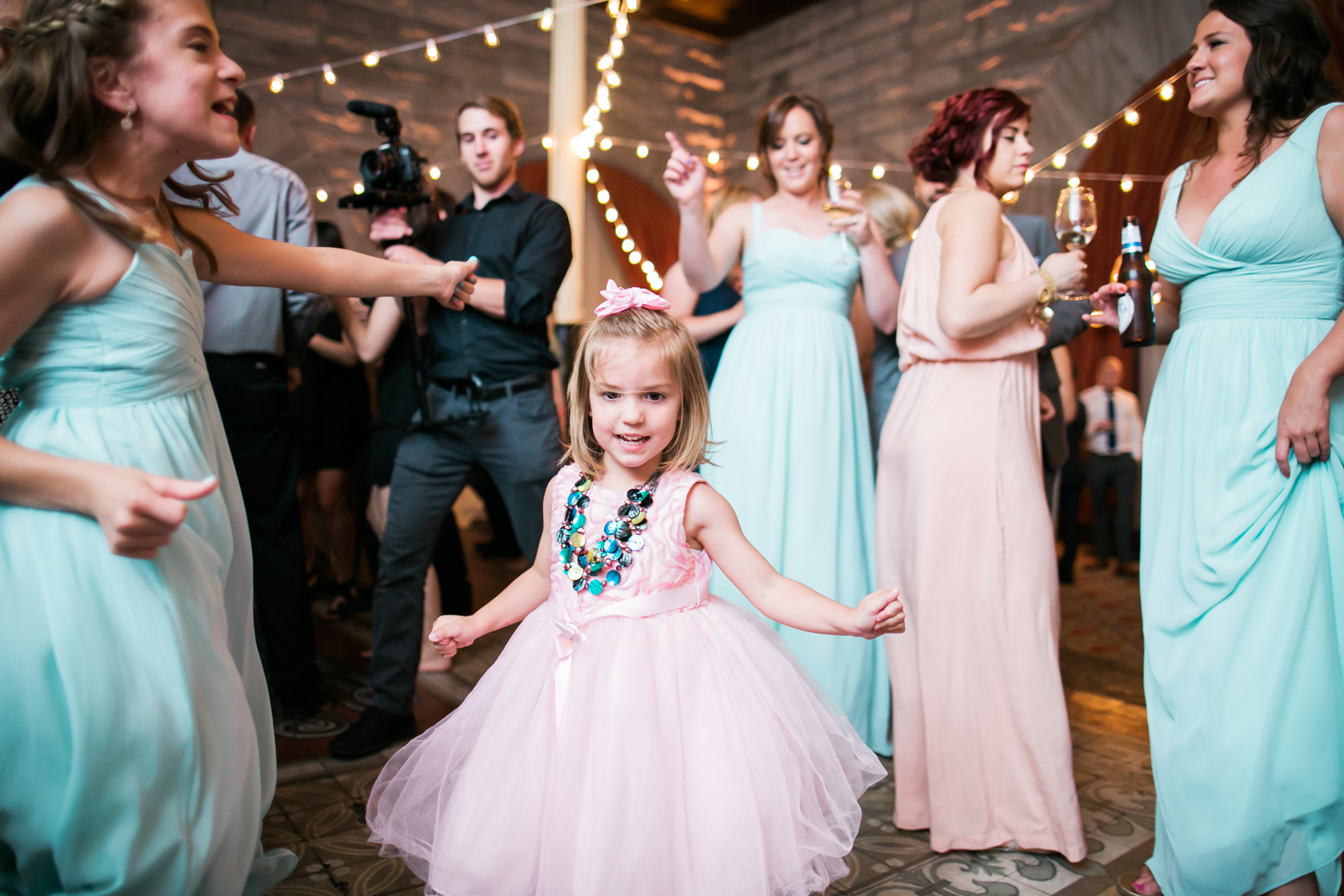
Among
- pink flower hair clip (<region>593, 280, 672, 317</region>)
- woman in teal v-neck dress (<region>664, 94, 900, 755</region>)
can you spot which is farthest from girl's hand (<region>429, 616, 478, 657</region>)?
woman in teal v-neck dress (<region>664, 94, 900, 755</region>)

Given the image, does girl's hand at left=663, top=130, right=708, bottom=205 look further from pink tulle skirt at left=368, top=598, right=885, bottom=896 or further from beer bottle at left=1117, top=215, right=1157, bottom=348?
pink tulle skirt at left=368, top=598, right=885, bottom=896

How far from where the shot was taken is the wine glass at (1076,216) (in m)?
1.94

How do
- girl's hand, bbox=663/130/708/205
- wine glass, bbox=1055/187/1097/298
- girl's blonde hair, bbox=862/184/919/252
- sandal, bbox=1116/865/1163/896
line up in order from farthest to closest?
girl's blonde hair, bbox=862/184/919/252
girl's hand, bbox=663/130/708/205
wine glass, bbox=1055/187/1097/298
sandal, bbox=1116/865/1163/896

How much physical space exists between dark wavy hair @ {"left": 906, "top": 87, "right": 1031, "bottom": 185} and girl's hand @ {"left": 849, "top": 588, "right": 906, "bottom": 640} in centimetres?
134

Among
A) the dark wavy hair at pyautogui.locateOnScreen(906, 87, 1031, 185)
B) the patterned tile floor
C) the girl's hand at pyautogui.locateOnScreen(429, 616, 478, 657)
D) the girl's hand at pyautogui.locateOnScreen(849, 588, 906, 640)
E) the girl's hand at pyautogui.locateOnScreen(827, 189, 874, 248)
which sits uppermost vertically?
the dark wavy hair at pyautogui.locateOnScreen(906, 87, 1031, 185)

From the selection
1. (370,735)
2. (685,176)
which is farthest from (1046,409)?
(370,735)

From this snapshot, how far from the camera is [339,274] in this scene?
5.12 ft

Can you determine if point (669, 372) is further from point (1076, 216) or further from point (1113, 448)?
point (1113, 448)

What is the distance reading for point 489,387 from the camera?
8.20 ft

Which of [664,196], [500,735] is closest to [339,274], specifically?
[500,735]

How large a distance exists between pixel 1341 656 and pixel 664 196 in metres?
6.60

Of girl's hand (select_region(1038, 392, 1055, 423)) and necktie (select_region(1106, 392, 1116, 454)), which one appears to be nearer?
girl's hand (select_region(1038, 392, 1055, 423))

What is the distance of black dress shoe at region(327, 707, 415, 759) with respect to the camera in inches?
96.0

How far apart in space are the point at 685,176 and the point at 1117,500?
15.1ft
